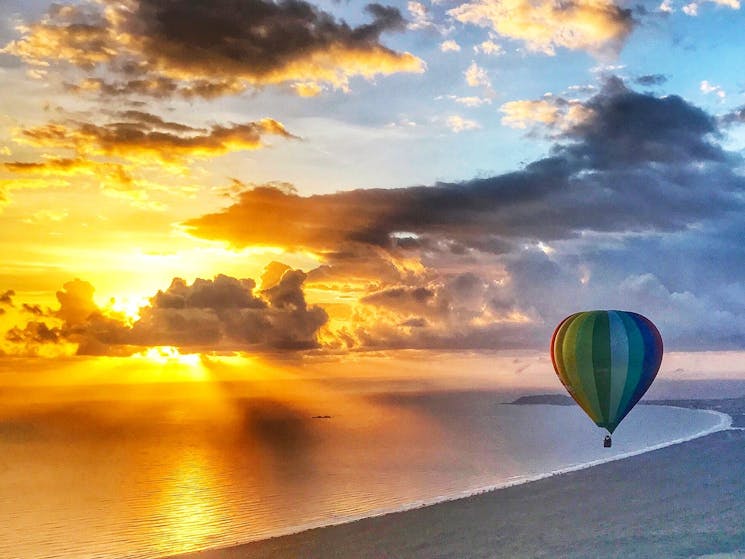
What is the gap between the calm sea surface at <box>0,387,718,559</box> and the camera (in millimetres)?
53719

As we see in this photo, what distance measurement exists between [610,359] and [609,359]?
7cm

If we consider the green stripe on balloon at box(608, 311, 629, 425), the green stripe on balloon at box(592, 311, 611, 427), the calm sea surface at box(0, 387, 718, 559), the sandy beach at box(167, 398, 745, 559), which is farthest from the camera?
the calm sea surface at box(0, 387, 718, 559)

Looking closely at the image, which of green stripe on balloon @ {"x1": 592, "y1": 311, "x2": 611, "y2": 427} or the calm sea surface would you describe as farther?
the calm sea surface

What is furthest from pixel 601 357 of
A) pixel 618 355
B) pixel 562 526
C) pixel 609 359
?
pixel 562 526

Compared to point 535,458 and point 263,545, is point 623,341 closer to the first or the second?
point 263,545

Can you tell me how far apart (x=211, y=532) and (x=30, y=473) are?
55509 mm

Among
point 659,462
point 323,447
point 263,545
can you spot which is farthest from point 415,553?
point 323,447

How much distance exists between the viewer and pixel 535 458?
103 m

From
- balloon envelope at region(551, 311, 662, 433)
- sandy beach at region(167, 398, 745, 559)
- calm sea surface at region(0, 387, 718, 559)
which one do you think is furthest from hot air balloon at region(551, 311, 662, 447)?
calm sea surface at region(0, 387, 718, 559)

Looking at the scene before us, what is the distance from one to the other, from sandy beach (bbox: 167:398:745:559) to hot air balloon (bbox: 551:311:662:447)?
234 inches

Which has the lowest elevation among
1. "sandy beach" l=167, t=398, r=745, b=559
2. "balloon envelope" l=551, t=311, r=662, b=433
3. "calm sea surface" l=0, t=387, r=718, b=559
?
"calm sea surface" l=0, t=387, r=718, b=559

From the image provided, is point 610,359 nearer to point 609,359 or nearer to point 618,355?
point 609,359

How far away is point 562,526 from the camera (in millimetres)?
40531

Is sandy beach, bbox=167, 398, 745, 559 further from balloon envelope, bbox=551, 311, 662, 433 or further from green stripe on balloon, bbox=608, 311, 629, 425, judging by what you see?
green stripe on balloon, bbox=608, 311, 629, 425
